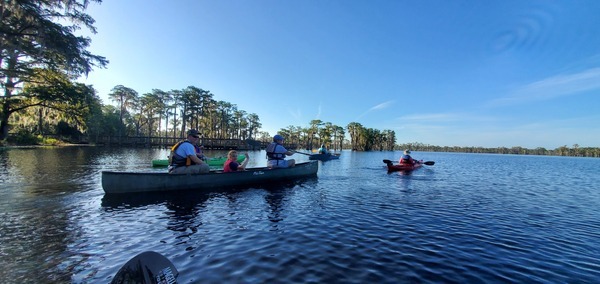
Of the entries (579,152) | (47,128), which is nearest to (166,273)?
(47,128)

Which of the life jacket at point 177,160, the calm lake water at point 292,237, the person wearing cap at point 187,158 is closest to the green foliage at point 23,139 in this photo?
the calm lake water at point 292,237

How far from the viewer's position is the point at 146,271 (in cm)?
321

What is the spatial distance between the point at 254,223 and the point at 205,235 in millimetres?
1545

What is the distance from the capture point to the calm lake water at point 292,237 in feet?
15.0

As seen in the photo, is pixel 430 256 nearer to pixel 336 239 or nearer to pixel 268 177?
pixel 336 239

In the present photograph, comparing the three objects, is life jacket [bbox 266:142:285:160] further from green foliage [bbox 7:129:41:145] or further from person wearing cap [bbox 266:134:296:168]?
green foliage [bbox 7:129:41:145]

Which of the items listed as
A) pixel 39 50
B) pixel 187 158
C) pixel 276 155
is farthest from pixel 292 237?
pixel 39 50

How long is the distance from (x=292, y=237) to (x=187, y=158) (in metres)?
6.78

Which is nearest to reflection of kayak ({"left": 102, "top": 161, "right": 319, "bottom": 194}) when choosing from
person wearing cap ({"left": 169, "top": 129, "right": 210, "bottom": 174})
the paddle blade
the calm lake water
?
person wearing cap ({"left": 169, "top": 129, "right": 210, "bottom": 174})

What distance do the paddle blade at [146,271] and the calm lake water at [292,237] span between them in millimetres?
891

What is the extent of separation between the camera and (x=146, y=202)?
369 inches

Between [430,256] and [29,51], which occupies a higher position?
[29,51]

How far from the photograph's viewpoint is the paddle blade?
10.2 feet

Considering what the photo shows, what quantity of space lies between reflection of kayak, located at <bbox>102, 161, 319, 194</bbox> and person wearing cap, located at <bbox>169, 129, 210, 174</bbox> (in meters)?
0.26
